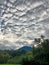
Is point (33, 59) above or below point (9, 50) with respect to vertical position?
below

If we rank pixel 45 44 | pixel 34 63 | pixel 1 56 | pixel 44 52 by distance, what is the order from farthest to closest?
pixel 1 56
pixel 45 44
pixel 44 52
pixel 34 63

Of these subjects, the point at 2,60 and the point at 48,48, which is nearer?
the point at 48,48

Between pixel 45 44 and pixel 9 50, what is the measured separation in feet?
130

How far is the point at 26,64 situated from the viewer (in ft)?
116

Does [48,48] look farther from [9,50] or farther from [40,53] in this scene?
[9,50]

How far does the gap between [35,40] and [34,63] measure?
49.7 feet

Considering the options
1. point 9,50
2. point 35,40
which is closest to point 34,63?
point 35,40

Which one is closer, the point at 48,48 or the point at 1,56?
the point at 48,48

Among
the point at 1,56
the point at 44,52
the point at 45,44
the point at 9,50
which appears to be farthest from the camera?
the point at 9,50

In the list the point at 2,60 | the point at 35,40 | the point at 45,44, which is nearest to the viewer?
the point at 45,44

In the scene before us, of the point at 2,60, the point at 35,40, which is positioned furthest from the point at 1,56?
the point at 35,40

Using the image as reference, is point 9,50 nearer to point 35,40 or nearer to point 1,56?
point 1,56

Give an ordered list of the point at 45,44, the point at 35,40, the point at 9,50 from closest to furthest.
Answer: the point at 45,44
the point at 35,40
the point at 9,50

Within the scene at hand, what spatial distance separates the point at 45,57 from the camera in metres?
35.4
